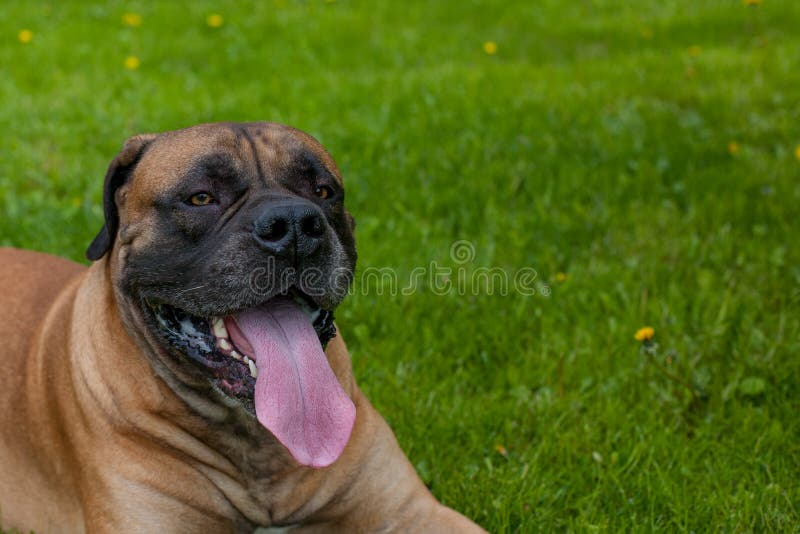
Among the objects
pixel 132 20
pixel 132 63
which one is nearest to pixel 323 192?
pixel 132 63

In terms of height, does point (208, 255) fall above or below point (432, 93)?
above

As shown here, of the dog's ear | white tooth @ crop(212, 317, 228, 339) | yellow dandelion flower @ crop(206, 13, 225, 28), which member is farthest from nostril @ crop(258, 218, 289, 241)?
yellow dandelion flower @ crop(206, 13, 225, 28)

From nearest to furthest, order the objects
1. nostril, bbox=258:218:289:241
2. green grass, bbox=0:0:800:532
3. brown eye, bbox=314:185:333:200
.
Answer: nostril, bbox=258:218:289:241 < brown eye, bbox=314:185:333:200 < green grass, bbox=0:0:800:532

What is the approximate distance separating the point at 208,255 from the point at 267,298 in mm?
226

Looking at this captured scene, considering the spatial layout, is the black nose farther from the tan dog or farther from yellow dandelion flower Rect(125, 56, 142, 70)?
yellow dandelion flower Rect(125, 56, 142, 70)

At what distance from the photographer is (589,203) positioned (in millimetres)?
5855

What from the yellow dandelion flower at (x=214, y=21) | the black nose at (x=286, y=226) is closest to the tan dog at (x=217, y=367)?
the black nose at (x=286, y=226)

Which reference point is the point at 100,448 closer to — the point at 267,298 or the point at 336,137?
the point at 267,298

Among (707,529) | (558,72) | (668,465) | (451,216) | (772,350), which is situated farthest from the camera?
(558,72)

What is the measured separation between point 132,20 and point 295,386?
6.87 meters

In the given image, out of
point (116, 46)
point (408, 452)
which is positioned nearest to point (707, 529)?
point (408, 452)

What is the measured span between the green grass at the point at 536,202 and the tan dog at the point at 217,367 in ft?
2.01

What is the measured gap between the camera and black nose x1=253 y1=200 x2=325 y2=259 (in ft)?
9.71

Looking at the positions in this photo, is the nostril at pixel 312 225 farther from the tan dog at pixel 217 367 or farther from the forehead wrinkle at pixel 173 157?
the forehead wrinkle at pixel 173 157
